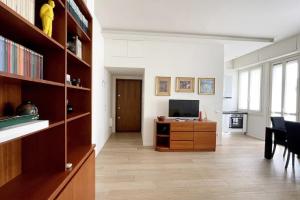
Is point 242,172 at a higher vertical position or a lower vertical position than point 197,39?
lower

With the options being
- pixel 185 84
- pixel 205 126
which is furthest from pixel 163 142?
pixel 185 84

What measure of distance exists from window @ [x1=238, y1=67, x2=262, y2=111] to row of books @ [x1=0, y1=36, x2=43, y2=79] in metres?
6.49

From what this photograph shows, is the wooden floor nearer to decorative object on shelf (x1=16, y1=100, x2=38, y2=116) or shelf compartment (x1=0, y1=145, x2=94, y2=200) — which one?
shelf compartment (x1=0, y1=145, x2=94, y2=200)

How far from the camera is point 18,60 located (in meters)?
0.92

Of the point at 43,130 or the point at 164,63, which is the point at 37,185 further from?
the point at 164,63

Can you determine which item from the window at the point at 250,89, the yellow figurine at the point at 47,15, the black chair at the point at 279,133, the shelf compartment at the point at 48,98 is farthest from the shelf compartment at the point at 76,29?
Result: the window at the point at 250,89

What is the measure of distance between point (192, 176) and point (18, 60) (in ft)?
9.32

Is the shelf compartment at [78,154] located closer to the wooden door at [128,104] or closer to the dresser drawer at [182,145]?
the dresser drawer at [182,145]

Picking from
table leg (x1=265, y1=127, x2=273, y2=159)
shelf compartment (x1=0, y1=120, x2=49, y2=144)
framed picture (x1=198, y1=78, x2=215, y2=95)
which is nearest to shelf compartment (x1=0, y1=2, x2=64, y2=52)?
shelf compartment (x1=0, y1=120, x2=49, y2=144)

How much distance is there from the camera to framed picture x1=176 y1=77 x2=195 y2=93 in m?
4.72

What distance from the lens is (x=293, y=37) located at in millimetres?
4227

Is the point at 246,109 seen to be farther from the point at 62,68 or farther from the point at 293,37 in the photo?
the point at 62,68

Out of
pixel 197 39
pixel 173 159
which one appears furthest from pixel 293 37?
pixel 173 159

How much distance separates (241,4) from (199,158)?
119 inches
